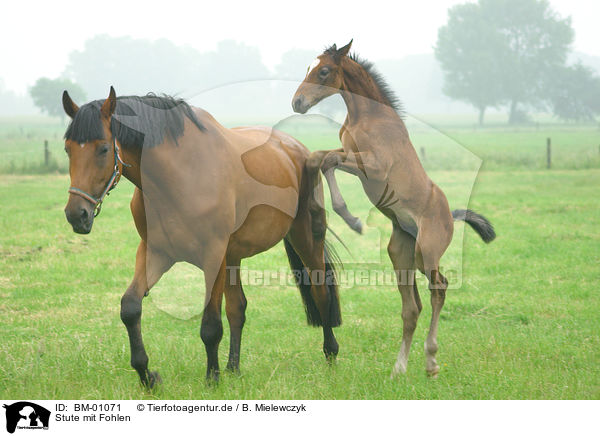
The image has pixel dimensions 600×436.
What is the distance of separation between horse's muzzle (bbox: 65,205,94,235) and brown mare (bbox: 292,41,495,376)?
5.56 feet

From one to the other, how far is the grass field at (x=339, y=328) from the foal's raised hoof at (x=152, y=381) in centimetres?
6

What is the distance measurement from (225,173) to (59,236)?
7.54 meters

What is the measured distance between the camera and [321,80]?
4406 millimetres

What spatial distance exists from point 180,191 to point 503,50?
69362 millimetres

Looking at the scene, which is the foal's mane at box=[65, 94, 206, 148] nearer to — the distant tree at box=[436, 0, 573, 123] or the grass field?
the grass field

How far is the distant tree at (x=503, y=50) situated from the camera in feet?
213

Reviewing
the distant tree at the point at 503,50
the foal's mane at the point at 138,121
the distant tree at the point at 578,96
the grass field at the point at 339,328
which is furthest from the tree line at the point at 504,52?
the foal's mane at the point at 138,121

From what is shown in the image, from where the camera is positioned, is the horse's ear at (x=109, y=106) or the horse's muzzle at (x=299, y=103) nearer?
the horse's ear at (x=109, y=106)

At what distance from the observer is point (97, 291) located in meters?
7.88

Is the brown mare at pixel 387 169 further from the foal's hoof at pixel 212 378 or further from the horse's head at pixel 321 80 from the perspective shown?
the foal's hoof at pixel 212 378

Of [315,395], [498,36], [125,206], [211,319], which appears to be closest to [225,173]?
[211,319]

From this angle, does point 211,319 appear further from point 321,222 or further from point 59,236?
point 59,236

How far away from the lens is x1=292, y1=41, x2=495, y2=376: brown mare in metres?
4.46
